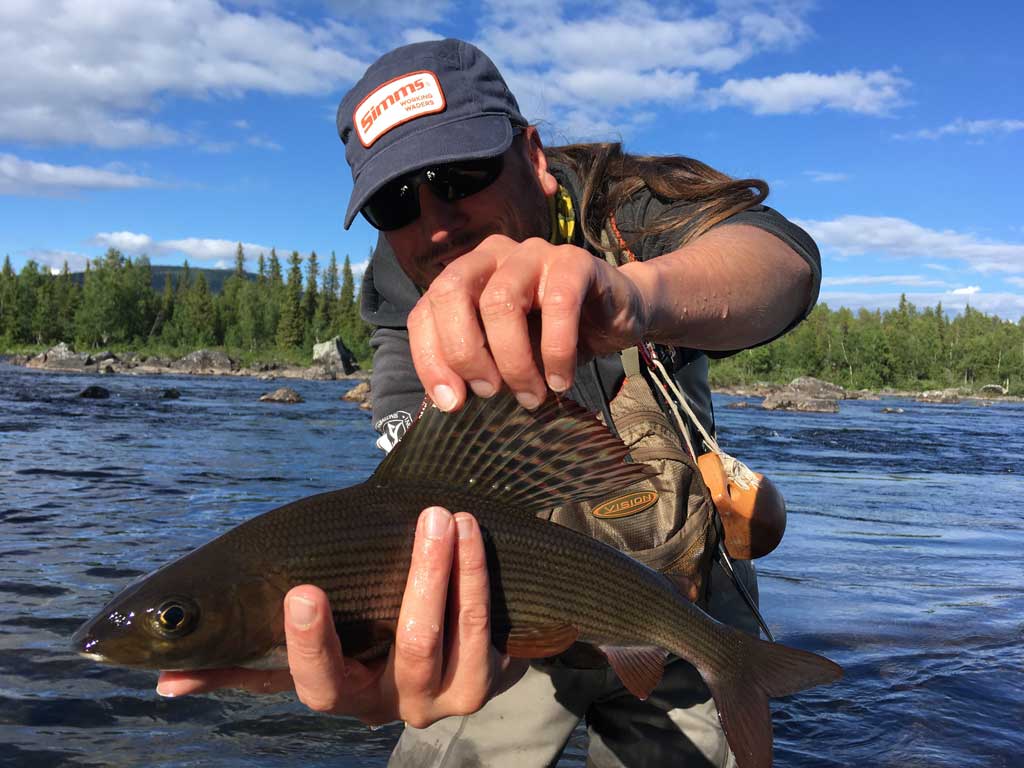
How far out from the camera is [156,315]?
107875 millimetres

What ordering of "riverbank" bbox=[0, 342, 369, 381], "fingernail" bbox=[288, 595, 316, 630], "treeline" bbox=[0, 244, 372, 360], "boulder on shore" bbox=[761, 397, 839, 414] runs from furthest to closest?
"treeline" bbox=[0, 244, 372, 360]
"riverbank" bbox=[0, 342, 369, 381]
"boulder on shore" bbox=[761, 397, 839, 414]
"fingernail" bbox=[288, 595, 316, 630]

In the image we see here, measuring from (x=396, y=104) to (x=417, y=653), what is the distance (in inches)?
72.1

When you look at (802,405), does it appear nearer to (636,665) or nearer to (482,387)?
(636,665)

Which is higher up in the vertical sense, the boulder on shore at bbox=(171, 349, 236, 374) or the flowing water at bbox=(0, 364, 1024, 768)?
the boulder on shore at bbox=(171, 349, 236, 374)

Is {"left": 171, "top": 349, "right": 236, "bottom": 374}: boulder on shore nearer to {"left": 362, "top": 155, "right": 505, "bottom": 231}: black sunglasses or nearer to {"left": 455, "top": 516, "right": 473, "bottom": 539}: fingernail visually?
{"left": 362, "top": 155, "right": 505, "bottom": 231}: black sunglasses

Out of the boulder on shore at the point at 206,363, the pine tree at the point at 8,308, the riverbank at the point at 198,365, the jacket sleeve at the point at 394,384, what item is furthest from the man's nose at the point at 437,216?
the pine tree at the point at 8,308

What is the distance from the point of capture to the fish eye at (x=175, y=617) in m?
1.72

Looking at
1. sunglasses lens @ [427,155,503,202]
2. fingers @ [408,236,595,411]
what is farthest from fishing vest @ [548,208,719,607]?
fingers @ [408,236,595,411]

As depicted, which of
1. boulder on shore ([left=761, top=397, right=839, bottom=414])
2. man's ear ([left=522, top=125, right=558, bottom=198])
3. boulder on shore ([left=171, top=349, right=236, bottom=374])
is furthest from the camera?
boulder on shore ([left=171, top=349, right=236, bottom=374])

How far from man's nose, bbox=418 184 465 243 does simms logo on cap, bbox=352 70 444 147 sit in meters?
0.25

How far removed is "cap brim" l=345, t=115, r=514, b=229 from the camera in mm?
2645

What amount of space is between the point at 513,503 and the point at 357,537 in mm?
404

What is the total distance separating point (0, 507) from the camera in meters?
8.77

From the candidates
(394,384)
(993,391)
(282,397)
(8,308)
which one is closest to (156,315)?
(8,308)
